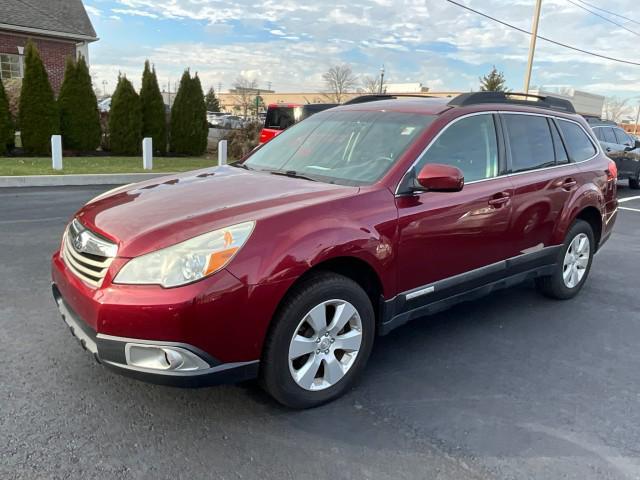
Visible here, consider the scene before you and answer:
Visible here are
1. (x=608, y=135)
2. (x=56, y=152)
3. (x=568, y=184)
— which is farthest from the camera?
(x=608, y=135)

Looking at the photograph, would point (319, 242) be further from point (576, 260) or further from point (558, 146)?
point (576, 260)

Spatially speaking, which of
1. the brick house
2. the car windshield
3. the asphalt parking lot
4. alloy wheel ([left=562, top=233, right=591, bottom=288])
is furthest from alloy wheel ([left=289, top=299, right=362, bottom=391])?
the brick house

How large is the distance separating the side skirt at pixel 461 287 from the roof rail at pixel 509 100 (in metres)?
1.24

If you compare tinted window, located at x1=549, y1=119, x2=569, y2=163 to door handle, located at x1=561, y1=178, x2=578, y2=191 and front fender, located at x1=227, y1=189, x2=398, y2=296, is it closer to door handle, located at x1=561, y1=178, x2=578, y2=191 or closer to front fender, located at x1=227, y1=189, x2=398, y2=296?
door handle, located at x1=561, y1=178, x2=578, y2=191

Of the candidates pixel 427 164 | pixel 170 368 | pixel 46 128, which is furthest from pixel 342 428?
pixel 46 128

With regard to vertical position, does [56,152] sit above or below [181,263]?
below

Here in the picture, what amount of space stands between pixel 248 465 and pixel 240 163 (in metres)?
2.49

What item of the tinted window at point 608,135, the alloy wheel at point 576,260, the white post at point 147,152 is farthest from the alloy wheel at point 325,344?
the tinted window at point 608,135

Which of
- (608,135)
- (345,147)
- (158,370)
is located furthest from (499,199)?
(608,135)

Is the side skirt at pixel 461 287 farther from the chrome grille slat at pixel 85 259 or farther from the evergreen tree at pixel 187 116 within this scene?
the evergreen tree at pixel 187 116

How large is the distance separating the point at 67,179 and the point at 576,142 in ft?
31.6

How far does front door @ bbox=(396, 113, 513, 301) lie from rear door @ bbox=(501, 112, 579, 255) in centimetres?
18

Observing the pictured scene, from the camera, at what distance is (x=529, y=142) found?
434 cm

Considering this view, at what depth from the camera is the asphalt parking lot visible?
97.7 inches
